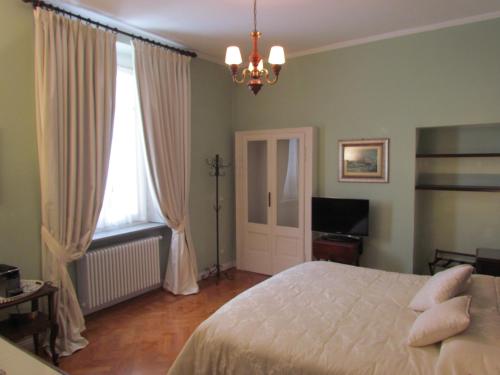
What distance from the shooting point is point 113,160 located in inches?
156

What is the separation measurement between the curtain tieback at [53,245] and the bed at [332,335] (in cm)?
161

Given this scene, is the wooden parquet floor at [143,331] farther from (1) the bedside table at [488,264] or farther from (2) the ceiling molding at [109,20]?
(2) the ceiling molding at [109,20]

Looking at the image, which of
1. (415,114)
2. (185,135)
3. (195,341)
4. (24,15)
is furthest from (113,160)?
(415,114)

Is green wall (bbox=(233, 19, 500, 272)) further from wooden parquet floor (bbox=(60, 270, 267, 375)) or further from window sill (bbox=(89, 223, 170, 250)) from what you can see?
window sill (bbox=(89, 223, 170, 250))

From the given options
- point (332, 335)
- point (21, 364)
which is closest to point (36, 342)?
point (21, 364)

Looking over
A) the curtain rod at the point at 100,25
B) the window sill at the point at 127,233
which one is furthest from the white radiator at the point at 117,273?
the curtain rod at the point at 100,25

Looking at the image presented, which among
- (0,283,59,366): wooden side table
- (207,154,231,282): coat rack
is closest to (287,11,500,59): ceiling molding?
(207,154,231,282): coat rack

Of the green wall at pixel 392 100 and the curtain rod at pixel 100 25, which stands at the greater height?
the curtain rod at pixel 100 25

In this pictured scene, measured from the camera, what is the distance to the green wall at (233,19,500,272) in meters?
3.67

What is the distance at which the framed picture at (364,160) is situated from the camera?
420 centimetres

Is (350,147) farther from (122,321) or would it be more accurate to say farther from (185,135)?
(122,321)

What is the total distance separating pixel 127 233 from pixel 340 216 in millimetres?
2501

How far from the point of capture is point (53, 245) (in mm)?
3062

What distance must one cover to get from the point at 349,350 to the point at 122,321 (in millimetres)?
2593
